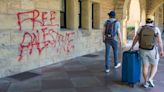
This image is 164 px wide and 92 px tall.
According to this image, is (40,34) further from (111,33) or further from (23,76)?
(111,33)

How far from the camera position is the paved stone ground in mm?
6266

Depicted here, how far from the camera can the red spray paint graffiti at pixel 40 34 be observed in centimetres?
796

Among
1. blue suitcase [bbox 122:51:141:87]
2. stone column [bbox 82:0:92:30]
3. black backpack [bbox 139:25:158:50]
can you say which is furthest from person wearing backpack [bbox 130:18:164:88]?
stone column [bbox 82:0:92:30]

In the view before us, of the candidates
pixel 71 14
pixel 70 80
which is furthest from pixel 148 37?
pixel 71 14

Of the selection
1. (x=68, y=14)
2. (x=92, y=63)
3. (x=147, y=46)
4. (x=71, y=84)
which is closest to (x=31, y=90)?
(x=71, y=84)

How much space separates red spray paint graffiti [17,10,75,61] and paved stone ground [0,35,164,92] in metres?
0.69

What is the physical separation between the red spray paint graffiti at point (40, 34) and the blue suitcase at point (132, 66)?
2980mm

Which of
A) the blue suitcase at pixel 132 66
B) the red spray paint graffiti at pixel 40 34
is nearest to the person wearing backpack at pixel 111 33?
the blue suitcase at pixel 132 66

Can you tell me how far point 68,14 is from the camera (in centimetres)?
1083

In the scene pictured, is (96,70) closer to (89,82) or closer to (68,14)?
(89,82)

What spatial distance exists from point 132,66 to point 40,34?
11.2 feet

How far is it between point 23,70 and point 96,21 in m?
6.39

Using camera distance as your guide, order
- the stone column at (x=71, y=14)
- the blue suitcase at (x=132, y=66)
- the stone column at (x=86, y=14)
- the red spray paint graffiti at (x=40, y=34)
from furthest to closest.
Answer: the stone column at (x=86, y=14) → the stone column at (x=71, y=14) → the red spray paint graffiti at (x=40, y=34) → the blue suitcase at (x=132, y=66)

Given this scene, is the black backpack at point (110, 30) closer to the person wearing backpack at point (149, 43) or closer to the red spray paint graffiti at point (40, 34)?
the person wearing backpack at point (149, 43)
